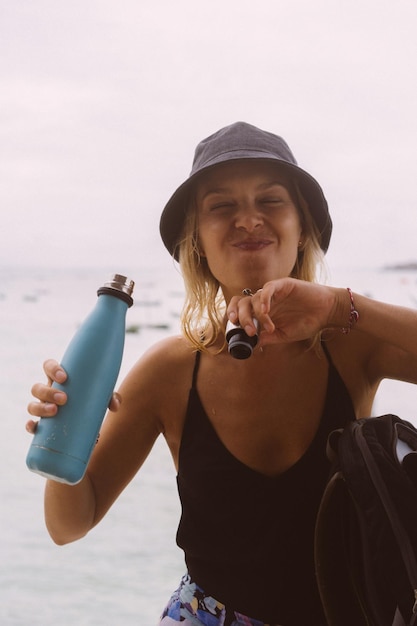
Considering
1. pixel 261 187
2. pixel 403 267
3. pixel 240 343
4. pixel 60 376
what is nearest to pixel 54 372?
pixel 60 376

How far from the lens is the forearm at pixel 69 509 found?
1075 mm

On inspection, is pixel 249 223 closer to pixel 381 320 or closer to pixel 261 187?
pixel 261 187

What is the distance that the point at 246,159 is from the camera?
1.08 metres

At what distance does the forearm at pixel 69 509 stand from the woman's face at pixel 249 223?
49cm

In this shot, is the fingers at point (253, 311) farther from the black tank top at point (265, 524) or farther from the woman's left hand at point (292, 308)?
the black tank top at point (265, 524)

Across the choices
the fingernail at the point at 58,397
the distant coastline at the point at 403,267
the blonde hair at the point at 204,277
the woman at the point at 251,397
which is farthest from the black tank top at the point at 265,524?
the distant coastline at the point at 403,267

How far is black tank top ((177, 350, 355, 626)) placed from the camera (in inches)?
41.2

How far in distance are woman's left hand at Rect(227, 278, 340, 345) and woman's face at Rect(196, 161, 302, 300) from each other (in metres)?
0.11

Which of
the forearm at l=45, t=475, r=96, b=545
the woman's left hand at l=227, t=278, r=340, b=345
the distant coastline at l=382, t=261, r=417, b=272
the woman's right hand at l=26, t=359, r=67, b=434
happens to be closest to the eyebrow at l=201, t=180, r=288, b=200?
the woman's left hand at l=227, t=278, r=340, b=345

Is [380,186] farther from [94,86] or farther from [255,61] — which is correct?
[94,86]

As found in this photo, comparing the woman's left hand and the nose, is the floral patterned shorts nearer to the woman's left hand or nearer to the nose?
the woman's left hand

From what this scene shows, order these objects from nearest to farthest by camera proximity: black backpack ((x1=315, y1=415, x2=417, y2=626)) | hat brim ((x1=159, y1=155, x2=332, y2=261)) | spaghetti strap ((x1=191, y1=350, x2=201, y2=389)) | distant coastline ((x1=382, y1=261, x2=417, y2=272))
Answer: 1. black backpack ((x1=315, y1=415, x2=417, y2=626))
2. hat brim ((x1=159, y1=155, x2=332, y2=261))
3. spaghetti strap ((x1=191, y1=350, x2=201, y2=389))
4. distant coastline ((x1=382, y1=261, x2=417, y2=272))

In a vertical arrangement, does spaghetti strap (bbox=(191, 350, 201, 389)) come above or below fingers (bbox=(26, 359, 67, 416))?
above

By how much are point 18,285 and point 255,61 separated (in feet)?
76.9
